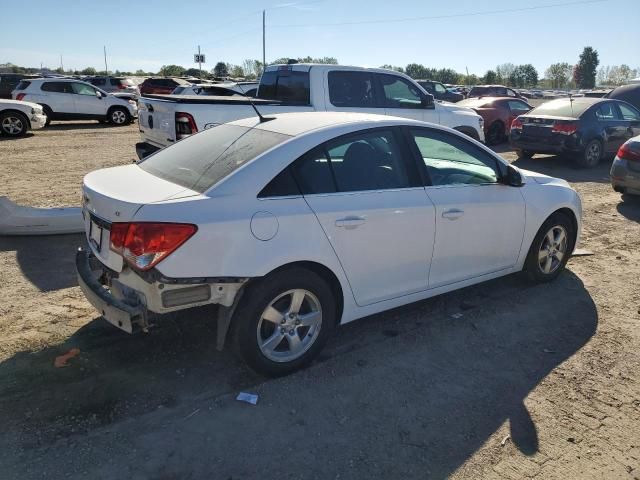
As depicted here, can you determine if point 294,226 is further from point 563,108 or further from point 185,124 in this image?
point 563,108

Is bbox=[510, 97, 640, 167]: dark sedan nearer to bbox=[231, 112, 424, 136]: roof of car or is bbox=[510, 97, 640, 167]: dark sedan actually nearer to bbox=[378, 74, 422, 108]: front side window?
bbox=[378, 74, 422, 108]: front side window

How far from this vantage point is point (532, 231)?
4.70m

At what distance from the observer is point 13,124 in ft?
51.0

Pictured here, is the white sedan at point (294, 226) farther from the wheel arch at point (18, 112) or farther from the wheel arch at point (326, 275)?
the wheel arch at point (18, 112)

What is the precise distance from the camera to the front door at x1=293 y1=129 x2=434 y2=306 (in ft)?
11.1

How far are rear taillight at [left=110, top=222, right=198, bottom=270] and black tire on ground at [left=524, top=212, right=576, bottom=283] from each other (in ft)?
11.0

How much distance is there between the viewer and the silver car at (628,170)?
812 centimetres

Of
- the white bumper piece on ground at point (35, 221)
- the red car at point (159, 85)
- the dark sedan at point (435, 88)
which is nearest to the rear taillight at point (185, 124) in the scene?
the white bumper piece on ground at point (35, 221)

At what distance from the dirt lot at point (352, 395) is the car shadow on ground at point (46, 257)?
6 cm

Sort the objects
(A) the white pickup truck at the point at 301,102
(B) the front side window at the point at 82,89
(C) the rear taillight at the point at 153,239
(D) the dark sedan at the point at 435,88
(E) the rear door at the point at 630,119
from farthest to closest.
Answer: (D) the dark sedan at the point at 435,88 → (B) the front side window at the point at 82,89 → (E) the rear door at the point at 630,119 → (A) the white pickup truck at the point at 301,102 → (C) the rear taillight at the point at 153,239

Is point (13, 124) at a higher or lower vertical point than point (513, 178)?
higher

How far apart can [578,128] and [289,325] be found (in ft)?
34.1

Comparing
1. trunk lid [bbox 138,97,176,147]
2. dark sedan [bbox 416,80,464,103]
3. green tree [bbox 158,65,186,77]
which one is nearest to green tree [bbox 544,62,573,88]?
green tree [bbox 158,65,186,77]

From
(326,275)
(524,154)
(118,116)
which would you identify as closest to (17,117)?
(118,116)
